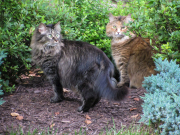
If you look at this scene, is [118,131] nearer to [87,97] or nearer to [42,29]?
[87,97]

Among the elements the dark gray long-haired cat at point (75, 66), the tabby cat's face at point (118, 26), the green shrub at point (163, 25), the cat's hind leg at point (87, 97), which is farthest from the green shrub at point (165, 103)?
the tabby cat's face at point (118, 26)

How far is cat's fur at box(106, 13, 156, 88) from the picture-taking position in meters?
4.84

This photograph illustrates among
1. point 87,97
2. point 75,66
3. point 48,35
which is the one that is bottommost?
point 87,97

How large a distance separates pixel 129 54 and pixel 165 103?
234cm

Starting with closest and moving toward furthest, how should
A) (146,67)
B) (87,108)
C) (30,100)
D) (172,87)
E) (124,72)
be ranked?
(172,87) < (87,108) < (30,100) < (146,67) < (124,72)

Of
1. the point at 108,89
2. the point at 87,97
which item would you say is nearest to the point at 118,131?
the point at 108,89

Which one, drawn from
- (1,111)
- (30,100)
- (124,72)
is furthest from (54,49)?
(124,72)

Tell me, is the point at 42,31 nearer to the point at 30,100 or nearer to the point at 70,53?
the point at 70,53

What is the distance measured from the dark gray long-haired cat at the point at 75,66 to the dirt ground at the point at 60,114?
0.22 meters

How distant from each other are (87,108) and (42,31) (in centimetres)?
152

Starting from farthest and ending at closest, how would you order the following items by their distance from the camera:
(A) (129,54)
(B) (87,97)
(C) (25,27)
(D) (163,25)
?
1. (A) (129,54)
2. (C) (25,27)
3. (D) (163,25)
4. (B) (87,97)

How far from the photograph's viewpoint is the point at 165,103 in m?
2.92

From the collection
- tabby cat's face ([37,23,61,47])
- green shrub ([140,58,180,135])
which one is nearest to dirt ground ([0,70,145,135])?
green shrub ([140,58,180,135])

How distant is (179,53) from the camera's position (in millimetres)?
3822
